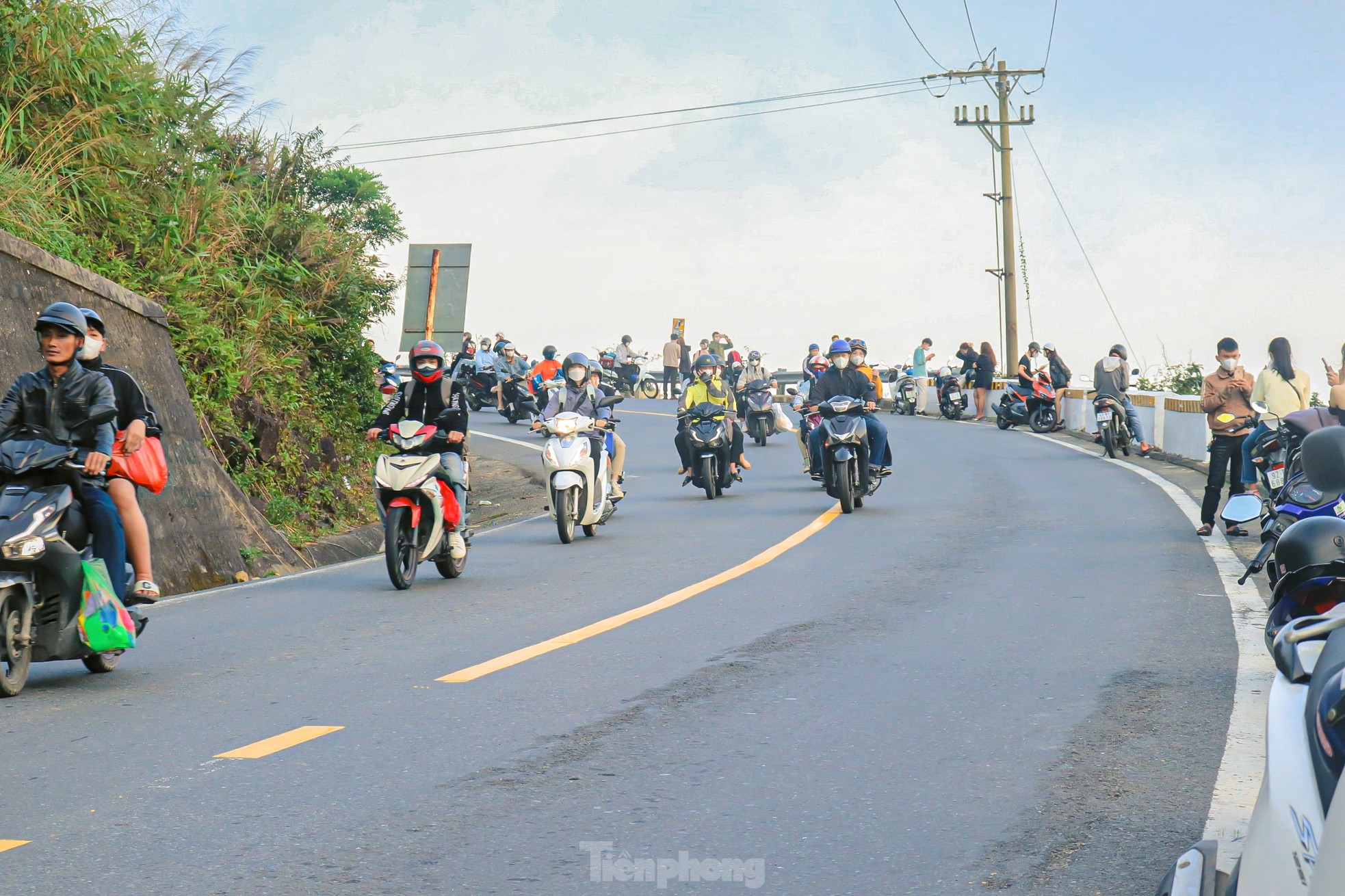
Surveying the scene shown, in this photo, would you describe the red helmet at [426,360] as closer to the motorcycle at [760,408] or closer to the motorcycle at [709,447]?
the motorcycle at [709,447]

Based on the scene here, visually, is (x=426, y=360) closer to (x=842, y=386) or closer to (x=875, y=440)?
(x=842, y=386)

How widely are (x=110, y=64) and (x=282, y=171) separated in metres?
4.63

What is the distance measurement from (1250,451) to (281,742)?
10000 millimetres

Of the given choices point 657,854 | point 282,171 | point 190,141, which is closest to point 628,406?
point 282,171

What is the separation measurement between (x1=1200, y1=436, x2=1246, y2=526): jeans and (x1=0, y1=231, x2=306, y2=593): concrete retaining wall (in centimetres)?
872

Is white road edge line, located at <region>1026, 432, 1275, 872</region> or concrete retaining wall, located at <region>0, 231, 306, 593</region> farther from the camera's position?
concrete retaining wall, located at <region>0, 231, 306, 593</region>

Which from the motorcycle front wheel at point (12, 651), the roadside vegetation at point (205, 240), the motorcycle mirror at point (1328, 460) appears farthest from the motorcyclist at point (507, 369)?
the motorcycle mirror at point (1328, 460)

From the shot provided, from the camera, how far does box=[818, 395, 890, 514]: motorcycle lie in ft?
56.7

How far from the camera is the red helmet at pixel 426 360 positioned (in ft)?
40.2

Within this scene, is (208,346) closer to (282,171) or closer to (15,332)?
(15,332)

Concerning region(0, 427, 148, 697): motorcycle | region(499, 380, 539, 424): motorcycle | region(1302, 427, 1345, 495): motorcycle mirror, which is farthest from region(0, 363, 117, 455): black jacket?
region(499, 380, 539, 424): motorcycle

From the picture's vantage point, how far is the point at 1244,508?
5691 mm

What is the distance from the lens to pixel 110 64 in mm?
18500

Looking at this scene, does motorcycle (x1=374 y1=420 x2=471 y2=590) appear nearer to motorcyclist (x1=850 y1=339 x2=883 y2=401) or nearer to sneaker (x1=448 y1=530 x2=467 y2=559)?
sneaker (x1=448 y1=530 x2=467 y2=559)
